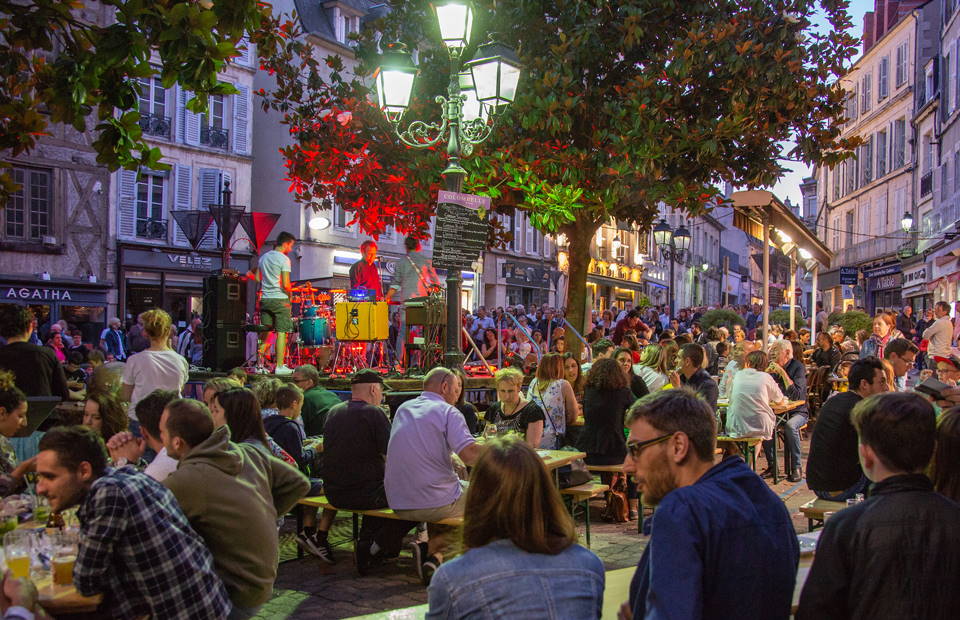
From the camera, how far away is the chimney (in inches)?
1565

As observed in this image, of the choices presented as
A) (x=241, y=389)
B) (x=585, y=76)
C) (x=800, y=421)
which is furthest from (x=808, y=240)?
(x=241, y=389)

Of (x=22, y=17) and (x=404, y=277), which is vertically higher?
(x=22, y=17)

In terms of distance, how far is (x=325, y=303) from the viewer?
44.8ft

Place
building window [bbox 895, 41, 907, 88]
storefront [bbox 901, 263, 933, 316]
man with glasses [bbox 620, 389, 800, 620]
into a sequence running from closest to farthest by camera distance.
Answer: man with glasses [bbox 620, 389, 800, 620], storefront [bbox 901, 263, 933, 316], building window [bbox 895, 41, 907, 88]

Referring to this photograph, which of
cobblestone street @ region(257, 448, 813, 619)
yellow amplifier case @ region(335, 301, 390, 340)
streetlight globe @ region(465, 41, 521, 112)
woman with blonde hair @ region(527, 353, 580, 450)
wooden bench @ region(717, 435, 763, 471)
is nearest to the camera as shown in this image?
cobblestone street @ region(257, 448, 813, 619)

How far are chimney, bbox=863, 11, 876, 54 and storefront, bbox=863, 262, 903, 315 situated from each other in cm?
1038

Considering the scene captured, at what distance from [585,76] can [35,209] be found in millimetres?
18320

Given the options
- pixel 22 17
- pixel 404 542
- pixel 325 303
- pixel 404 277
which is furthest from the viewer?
pixel 325 303

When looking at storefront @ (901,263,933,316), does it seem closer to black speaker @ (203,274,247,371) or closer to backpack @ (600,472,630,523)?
backpack @ (600,472,630,523)

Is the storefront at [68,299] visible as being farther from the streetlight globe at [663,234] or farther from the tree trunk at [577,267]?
the tree trunk at [577,267]

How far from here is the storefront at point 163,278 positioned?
2450cm

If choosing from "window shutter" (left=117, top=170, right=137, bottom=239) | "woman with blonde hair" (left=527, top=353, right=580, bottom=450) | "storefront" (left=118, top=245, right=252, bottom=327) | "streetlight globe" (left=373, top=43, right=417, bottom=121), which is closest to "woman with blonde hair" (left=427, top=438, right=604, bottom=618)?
"woman with blonde hair" (left=527, top=353, right=580, bottom=450)

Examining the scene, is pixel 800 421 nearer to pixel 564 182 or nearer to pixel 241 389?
pixel 564 182

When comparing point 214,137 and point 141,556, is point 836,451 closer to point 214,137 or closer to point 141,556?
point 141,556
